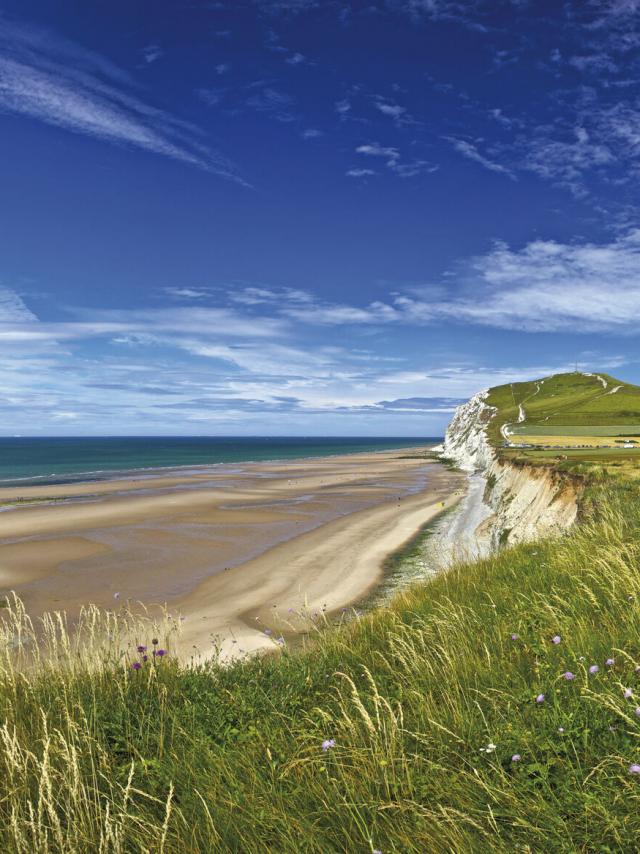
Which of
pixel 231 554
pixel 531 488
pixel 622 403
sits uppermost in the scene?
pixel 622 403

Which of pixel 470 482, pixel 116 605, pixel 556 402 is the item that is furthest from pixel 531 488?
pixel 556 402

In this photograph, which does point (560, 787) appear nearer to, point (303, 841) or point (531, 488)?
point (303, 841)

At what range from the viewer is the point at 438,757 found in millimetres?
3543

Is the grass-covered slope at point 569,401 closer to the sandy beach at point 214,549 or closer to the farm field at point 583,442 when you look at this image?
the farm field at point 583,442

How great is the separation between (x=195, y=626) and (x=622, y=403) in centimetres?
10978

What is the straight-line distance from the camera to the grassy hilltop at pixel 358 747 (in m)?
2.88

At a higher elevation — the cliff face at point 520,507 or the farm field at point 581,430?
the farm field at point 581,430

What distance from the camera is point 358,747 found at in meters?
3.72

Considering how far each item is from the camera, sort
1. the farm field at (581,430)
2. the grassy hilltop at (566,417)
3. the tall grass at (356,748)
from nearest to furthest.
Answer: the tall grass at (356,748), the grassy hilltop at (566,417), the farm field at (581,430)

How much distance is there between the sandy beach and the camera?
19.3 m

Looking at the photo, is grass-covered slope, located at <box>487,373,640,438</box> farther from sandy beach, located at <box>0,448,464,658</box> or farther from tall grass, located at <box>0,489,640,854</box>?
tall grass, located at <box>0,489,640,854</box>

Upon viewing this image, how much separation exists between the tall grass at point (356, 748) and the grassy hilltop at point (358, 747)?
2cm

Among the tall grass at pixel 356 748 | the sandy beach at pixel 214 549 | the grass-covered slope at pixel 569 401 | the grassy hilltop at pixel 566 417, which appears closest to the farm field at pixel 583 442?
the grassy hilltop at pixel 566 417

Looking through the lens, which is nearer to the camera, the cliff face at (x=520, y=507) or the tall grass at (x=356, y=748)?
the tall grass at (x=356, y=748)
